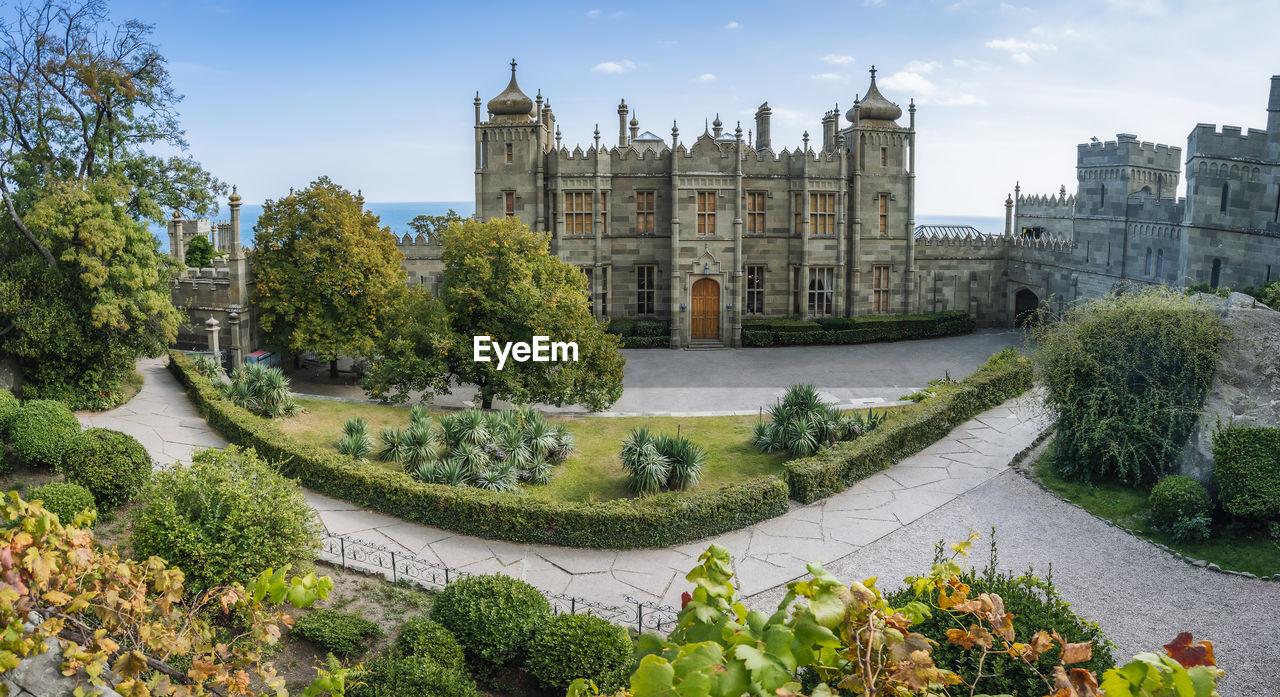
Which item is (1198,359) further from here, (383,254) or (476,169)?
(476,169)

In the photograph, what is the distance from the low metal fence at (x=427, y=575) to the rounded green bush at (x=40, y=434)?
21.4ft

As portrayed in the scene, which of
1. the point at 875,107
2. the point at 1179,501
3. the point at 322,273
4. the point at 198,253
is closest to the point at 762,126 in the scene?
the point at 875,107

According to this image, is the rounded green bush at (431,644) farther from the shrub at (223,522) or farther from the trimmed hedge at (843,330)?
the trimmed hedge at (843,330)

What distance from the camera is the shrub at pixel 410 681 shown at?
33.7 ft

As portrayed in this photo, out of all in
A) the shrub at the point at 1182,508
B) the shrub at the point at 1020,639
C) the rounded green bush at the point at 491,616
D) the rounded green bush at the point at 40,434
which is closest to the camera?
the shrub at the point at 1020,639

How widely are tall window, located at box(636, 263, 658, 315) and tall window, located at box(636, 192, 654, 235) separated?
165 cm

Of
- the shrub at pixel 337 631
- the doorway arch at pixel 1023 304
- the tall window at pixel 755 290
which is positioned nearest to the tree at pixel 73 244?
the shrub at pixel 337 631

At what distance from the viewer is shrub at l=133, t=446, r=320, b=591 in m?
12.6

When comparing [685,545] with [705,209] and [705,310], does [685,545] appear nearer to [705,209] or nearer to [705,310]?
[705,310]

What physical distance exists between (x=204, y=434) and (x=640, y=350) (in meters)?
A: 19.7

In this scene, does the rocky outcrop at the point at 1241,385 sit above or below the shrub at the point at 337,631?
above

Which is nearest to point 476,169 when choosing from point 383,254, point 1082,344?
point 383,254

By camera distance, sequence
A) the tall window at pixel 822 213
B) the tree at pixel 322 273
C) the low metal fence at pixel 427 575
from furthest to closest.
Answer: the tall window at pixel 822 213 < the tree at pixel 322 273 < the low metal fence at pixel 427 575

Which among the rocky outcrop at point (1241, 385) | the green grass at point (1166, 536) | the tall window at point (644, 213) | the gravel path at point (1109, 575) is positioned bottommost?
the gravel path at point (1109, 575)
